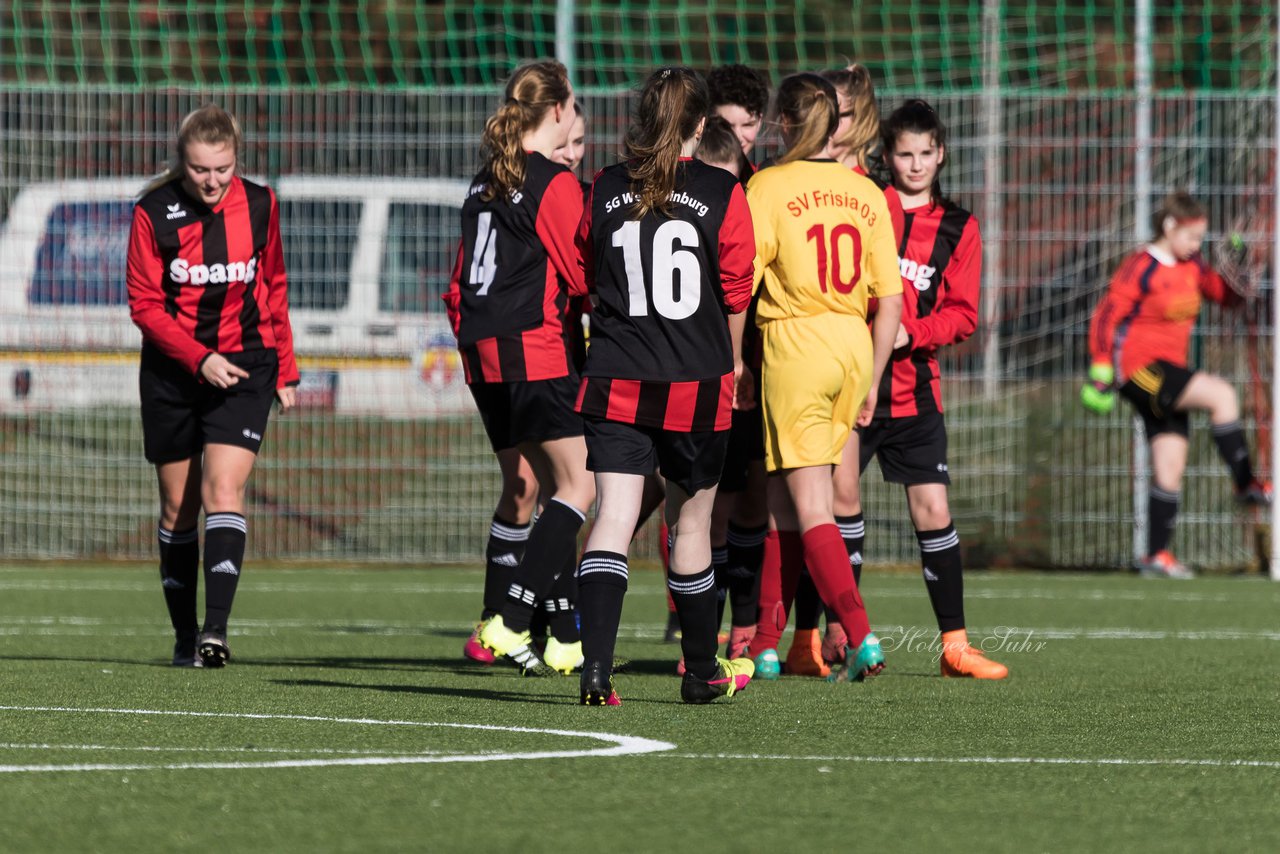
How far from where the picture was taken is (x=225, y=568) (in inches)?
262

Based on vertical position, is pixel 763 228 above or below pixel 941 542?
above

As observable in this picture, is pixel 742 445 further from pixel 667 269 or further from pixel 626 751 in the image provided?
pixel 626 751

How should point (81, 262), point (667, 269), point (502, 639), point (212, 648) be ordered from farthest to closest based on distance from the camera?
point (81, 262), point (212, 648), point (502, 639), point (667, 269)

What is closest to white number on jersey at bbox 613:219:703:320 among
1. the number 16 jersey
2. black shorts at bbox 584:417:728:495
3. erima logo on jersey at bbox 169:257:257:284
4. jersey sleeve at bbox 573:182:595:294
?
the number 16 jersey

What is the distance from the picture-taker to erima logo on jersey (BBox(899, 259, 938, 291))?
22.6 ft

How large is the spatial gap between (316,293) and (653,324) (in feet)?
21.8

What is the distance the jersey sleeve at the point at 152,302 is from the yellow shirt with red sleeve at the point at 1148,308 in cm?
613

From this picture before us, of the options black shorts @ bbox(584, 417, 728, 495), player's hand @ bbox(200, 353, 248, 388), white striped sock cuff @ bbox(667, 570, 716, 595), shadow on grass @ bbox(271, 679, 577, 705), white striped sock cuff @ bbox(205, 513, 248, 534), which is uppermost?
player's hand @ bbox(200, 353, 248, 388)

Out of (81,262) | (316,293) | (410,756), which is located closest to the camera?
(410,756)

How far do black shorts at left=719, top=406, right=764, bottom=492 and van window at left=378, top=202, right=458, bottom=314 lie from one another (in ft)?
17.0

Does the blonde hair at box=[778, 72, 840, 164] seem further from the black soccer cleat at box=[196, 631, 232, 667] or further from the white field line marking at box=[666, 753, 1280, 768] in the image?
the black soccer cleat at box=[196, 631, 232, 667]

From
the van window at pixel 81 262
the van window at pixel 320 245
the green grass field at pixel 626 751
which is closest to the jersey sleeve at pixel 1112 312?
the green grass field at pixel 626 751

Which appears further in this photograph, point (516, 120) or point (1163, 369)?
point (1163, 369)

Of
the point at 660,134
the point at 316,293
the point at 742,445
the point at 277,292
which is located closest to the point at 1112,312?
the point at 316,293
